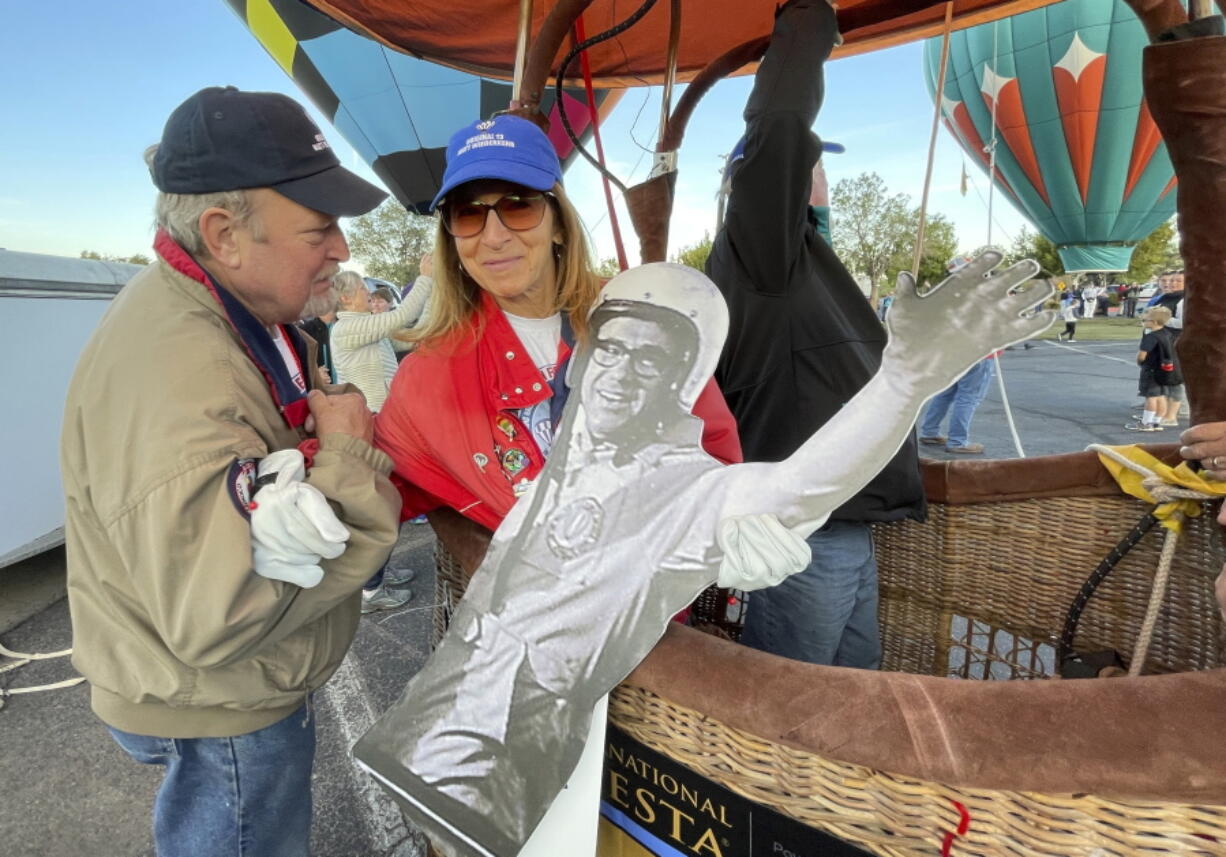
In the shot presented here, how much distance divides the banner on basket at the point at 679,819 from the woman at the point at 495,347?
46cm

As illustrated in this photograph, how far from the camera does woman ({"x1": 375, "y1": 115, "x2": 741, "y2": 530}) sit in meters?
1.15

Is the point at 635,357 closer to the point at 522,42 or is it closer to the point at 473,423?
the point at 473,423

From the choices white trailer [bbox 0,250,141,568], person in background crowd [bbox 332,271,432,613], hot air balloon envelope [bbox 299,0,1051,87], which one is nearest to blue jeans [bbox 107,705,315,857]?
hot air balloon envelope [bbox 299,0,1051,87]

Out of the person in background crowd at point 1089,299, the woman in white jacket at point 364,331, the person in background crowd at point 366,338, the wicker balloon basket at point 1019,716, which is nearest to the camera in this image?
the wicker balloon basket at point 1019,716

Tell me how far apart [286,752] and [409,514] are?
1.54ft

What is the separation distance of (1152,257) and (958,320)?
41783mm

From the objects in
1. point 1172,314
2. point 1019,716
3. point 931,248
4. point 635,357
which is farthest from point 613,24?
point 931,248

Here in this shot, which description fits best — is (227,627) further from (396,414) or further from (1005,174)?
(1005,174)

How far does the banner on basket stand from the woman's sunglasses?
0.84 meters

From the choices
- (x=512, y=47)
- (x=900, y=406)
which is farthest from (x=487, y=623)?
(x=512, y=47)

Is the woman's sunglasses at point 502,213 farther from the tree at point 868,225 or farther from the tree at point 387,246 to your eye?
the tree at point 387,246

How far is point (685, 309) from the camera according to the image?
108 cm

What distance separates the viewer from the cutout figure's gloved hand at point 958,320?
82cm

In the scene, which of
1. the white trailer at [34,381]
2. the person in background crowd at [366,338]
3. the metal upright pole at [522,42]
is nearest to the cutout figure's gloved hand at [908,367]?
the metal upright pole at [522,42]
